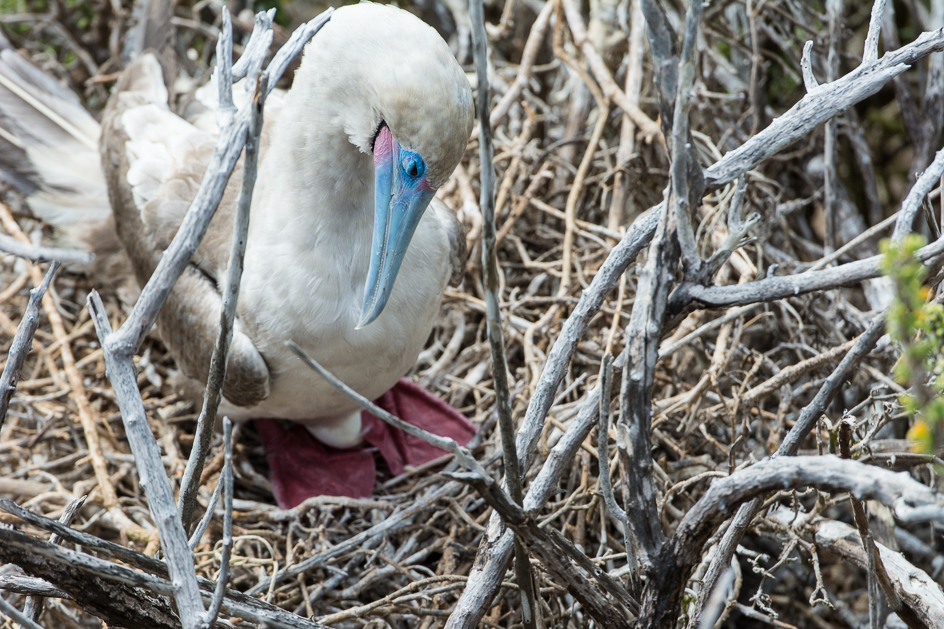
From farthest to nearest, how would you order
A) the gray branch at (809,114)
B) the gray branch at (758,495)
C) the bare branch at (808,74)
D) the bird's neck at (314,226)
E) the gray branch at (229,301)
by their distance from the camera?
the bird's neck at (314,226), the bare branch at (808,74), the gray branch at (809,114), the gray branch at (229,301), the gray branch at (758,495)

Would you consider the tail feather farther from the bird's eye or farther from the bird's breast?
the bird's eye

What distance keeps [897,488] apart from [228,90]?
1.14 metres

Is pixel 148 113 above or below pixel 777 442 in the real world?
above

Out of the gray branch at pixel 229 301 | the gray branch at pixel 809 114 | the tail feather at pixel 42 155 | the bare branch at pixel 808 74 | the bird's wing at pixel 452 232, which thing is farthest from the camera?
the tail feather at pixel 42 155

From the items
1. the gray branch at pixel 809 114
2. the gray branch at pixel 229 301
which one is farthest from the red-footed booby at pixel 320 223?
the gray branch at pixel 809 114

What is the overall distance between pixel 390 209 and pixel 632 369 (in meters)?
0.82

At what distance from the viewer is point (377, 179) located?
185 cm

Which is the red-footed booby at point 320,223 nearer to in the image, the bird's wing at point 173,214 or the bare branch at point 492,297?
the bird's wing at point 173,214

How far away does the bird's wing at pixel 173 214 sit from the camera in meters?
2.28

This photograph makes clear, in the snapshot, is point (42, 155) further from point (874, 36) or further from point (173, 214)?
point (874, 36)

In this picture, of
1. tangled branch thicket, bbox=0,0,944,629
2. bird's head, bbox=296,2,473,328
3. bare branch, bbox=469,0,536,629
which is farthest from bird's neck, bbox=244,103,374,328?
bare branch, bbox=469,0,536,629

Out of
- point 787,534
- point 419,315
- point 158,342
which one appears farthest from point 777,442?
point 158,342

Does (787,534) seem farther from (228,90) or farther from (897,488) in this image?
(228,90)

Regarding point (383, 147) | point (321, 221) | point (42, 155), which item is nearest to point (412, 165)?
point (383, 147)
